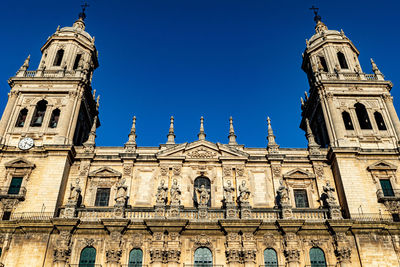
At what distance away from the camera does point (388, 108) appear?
2783 cm

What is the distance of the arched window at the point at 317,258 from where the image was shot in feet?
69.1

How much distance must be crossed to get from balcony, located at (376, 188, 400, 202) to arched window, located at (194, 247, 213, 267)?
11.1m

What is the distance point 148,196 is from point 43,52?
1702 cm

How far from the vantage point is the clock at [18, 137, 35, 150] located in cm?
2520

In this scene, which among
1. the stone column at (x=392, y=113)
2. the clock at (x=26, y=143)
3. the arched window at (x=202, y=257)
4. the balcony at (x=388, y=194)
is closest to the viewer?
the arched window at (x=202, y=257)

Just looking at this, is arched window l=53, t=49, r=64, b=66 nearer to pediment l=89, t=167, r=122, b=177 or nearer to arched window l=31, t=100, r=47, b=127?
arched window l=31, t=100, r=47, b=127

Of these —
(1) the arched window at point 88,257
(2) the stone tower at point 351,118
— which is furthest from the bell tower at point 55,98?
(2) the stone tower at point 351,118

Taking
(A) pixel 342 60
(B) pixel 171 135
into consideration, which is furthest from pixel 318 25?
(B) pixel 171 135

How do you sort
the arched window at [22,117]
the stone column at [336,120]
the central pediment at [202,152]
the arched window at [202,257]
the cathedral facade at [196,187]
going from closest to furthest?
the arched window at [202,257] < the cathedral facade at [196,187] < the central pediment at [202,152] < the stone column at [336,120] < the arched window at [22,117]

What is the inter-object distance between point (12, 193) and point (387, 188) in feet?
77.8

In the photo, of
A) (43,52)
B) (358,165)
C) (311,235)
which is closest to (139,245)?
(311,235)

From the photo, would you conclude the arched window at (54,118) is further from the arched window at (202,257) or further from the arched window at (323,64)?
the arched window at (323,64)

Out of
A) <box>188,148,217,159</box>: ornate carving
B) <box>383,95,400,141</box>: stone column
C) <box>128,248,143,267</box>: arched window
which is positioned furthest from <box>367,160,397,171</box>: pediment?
<box>128,248,143,267</box>: arched window

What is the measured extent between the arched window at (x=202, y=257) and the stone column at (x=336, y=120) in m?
12.2
